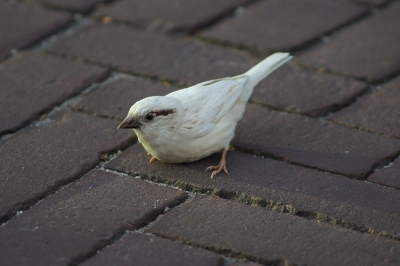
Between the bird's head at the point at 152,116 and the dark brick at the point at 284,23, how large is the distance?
1557mm

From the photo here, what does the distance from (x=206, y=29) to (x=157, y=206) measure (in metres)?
2.18

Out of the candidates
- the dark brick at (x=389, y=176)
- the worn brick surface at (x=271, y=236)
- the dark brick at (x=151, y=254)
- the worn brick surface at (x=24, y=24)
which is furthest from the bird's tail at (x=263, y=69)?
the worn brick surface at (x=24, y=24)

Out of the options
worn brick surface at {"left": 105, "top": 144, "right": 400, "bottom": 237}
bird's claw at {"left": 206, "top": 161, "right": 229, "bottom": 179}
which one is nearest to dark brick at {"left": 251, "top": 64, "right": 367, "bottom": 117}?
worn brick surface at {"left": 105, "top": 144, "right": 400, "bottom": 237}

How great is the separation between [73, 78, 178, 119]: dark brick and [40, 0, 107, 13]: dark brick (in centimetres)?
115

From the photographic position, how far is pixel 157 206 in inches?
123

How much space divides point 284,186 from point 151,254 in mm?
835

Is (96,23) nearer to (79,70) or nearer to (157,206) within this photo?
(79,70)

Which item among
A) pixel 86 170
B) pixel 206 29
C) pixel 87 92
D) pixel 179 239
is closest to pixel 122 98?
pixel 87 92

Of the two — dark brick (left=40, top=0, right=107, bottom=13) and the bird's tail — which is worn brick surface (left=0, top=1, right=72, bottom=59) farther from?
the bird's tail

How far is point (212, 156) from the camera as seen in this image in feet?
11.8

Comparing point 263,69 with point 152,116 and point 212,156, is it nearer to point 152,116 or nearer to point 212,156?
point 212,156

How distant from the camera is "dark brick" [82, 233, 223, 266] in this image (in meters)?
2.72

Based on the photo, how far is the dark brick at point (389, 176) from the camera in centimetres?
334

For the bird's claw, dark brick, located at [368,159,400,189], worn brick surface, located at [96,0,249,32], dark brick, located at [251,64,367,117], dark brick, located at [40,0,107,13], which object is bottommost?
dark brick, located at [368,159,400,189]
